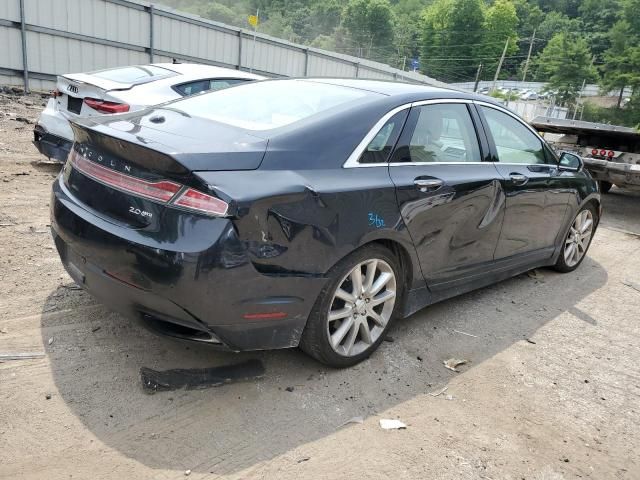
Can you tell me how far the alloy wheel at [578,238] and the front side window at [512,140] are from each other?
1.00 m

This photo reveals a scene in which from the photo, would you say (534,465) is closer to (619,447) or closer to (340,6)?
(619,447)

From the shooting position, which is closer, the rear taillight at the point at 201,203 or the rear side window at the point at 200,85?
the rear taillight at the point at 201,203

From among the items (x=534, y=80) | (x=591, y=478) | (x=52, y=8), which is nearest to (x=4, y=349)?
(x=591, y=478)

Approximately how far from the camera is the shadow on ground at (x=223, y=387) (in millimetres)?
2424

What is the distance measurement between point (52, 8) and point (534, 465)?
16575 millimetres

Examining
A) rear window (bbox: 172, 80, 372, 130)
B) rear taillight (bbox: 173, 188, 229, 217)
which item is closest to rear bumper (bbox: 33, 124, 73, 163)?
rear window (bbox: 172, 80, 372, 130)

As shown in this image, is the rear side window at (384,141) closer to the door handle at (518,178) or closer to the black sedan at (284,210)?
the black sedan at (284,210)

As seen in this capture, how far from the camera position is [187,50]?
18.4 metres

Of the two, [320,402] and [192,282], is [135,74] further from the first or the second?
[320,402]

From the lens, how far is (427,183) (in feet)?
10.7

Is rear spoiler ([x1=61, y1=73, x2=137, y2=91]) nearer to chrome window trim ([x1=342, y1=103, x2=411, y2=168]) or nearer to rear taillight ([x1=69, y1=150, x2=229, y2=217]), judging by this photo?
rear taillight ([x1=69, y1=150, x2=229, y2=217])

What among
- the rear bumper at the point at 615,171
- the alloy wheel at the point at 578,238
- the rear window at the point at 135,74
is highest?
the rear window at the point at 135,74

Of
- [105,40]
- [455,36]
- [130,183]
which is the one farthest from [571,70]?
[130,183]

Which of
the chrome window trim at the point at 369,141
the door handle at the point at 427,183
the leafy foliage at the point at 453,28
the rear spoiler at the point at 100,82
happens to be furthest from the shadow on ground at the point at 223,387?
the leafy foliage at the point at 453,28
